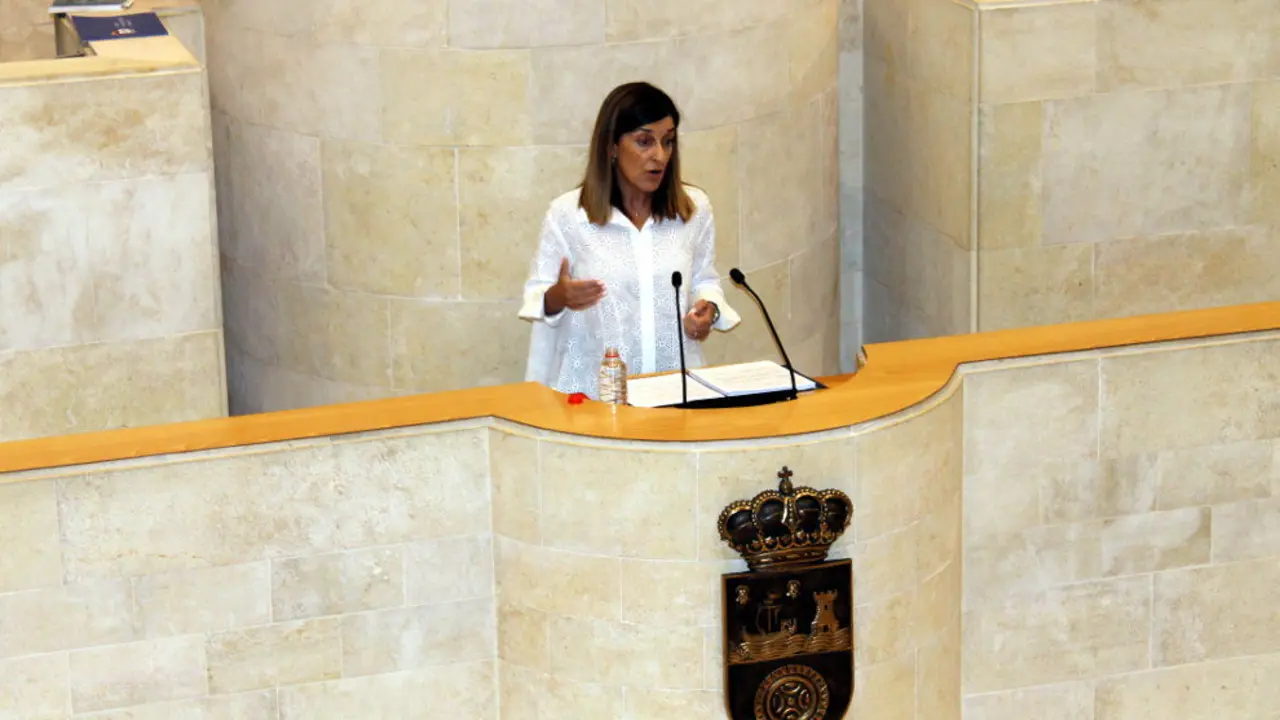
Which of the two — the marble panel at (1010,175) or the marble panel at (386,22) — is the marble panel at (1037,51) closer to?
the marble panel at (1010,175)

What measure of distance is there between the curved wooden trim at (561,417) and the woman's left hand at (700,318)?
1.82ft

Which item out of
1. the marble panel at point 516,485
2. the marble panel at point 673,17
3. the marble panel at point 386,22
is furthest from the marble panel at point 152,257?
the marble panel at point 516,485

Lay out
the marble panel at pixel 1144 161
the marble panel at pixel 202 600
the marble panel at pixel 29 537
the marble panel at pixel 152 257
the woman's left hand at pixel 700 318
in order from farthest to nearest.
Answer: the marble panel at pixel 1144 161 → the marble panel at pixel 152 257 → the woman's left hand at pixel 700 318 → the marble panel at pixel 202 600 → the marble panel at pixel 29 537

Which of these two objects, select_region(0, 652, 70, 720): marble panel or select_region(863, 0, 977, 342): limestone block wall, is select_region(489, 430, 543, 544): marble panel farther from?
select_region(863, 0, 977, 342): limestone block wall

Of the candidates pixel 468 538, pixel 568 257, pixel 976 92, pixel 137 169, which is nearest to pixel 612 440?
pixel 468 538

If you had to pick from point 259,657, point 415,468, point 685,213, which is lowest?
point 259,657

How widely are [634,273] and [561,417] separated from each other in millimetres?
1078

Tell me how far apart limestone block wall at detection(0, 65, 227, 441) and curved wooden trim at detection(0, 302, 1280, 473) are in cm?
174

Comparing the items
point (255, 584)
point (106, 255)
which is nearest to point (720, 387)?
point (255, 584)

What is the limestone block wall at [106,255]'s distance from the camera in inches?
410

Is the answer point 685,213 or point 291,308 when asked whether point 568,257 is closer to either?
point 685,213

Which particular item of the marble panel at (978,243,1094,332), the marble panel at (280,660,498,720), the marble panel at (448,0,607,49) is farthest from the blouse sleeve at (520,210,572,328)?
the marble panel at (978,243,1094,332)

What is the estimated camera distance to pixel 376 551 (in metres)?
8.98

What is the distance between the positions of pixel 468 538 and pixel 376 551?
30cm
